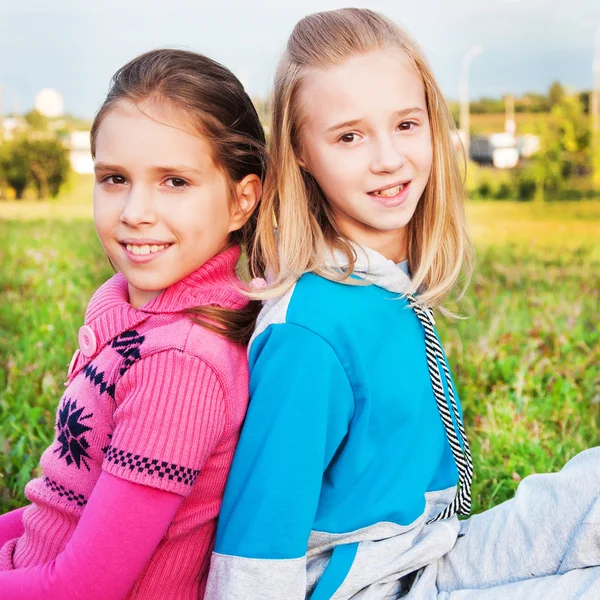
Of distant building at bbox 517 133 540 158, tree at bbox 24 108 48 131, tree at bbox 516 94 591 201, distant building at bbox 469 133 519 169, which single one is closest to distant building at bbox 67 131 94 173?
tree at bbox 24 108 48 131

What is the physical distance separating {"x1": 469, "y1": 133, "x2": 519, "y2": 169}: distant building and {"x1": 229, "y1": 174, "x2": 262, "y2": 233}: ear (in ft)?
31.3

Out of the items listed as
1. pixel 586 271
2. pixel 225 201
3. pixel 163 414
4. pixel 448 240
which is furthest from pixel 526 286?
Result: pixel 163 414

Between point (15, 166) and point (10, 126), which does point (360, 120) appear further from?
point (10, 126)

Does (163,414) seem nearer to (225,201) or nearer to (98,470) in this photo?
(98,470)

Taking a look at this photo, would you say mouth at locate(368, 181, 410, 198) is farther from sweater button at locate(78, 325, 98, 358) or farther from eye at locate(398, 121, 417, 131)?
sweater button at locate(78, 325, 98, 358)

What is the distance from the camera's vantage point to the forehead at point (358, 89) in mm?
1844

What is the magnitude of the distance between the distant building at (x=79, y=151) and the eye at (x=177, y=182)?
9700mm

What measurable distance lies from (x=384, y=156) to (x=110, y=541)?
37.8 inches

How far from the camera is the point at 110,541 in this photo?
5.08 ft

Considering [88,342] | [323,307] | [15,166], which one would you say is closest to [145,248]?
[88,342]

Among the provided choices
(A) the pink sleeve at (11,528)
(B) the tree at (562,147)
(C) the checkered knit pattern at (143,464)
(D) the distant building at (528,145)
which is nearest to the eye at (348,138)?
(C) the checkered knit pattern at (143,464)

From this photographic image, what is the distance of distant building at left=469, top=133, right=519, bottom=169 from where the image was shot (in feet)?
36.7

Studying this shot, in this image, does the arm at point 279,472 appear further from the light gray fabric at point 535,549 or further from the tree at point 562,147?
the tree at point 562,147

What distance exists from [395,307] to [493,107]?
418 inches
